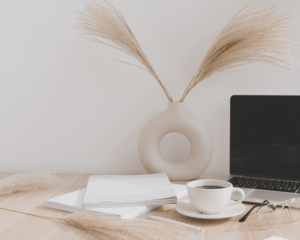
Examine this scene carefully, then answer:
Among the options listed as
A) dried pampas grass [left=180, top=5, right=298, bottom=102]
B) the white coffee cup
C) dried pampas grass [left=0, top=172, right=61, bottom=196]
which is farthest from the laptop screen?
dried pampas grass [left=0, top=172, right=61, bottom=196]

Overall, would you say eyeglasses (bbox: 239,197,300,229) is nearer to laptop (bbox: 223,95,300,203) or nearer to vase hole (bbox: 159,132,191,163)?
laptop (bbox: 223,95,300,203)

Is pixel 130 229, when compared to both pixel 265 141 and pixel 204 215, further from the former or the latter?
pixel 265 141

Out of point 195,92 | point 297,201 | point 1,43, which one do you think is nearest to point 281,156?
point 297,201

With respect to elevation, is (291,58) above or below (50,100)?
above

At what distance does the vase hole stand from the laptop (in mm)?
183

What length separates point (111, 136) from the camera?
1173 millimetres

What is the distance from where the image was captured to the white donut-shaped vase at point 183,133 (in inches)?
39.6

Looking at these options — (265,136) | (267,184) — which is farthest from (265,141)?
(267,184)

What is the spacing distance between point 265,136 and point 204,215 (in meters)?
0.41

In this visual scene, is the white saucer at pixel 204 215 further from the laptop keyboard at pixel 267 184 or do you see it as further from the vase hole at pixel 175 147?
the vase hole at pixel 175 147

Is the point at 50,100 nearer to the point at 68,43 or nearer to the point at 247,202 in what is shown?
the point at 68,43

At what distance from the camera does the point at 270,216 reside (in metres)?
0.71

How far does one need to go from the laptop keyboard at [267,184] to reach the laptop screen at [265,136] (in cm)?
5

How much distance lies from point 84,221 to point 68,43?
725 millimetres
